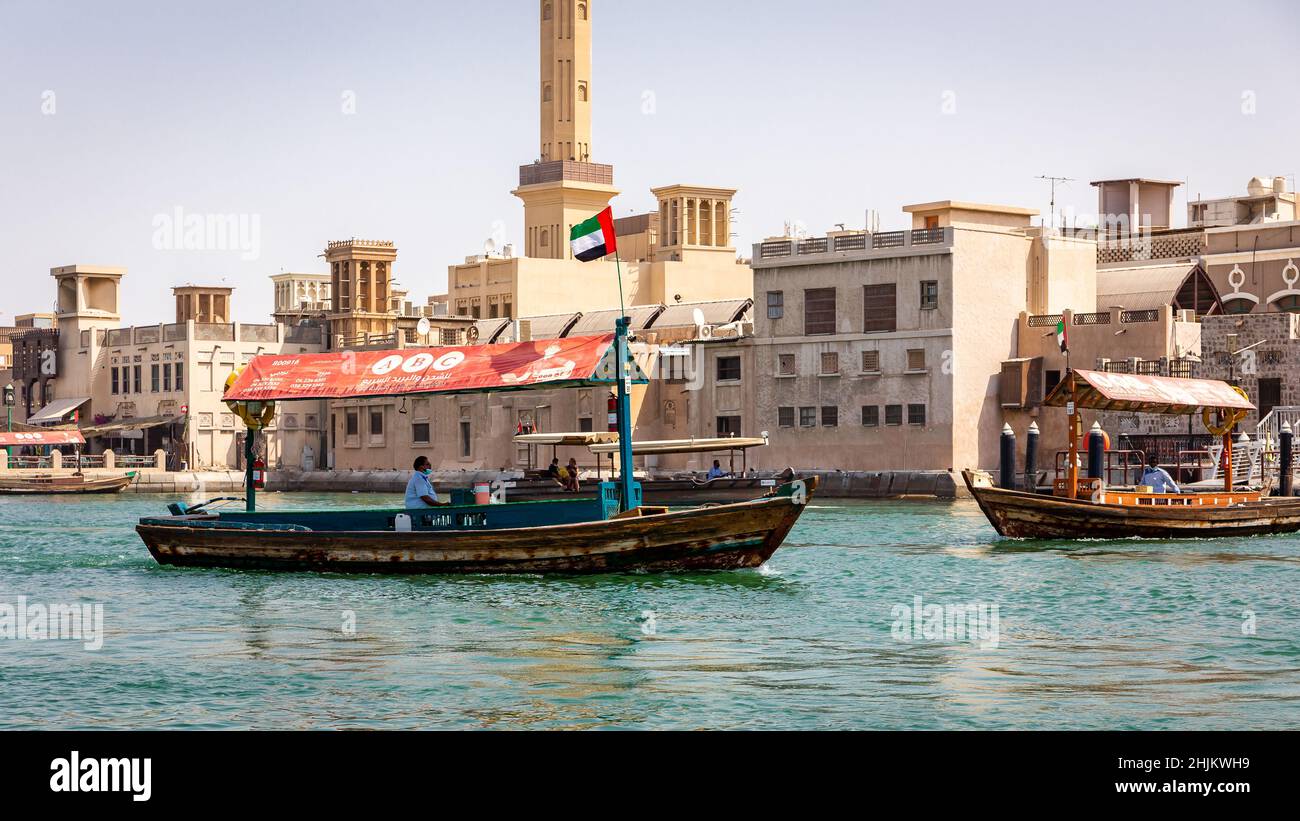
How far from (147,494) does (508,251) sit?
25331mm

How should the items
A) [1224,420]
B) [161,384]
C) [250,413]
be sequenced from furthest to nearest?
[161,384]
[1224,420]
[250,413]

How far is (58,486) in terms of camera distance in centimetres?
6631

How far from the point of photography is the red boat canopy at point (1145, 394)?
33.1 m

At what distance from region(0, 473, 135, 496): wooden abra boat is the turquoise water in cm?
3907

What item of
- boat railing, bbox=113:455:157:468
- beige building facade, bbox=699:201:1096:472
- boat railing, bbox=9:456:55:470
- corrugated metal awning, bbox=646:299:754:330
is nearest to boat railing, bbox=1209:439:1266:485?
beige building facade, bbox=699:201:1096:472

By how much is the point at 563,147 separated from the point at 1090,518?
200ft

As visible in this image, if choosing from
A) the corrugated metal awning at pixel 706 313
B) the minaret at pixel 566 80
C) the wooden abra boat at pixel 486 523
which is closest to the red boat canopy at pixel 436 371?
the wooden abra boat at pixel 486 523

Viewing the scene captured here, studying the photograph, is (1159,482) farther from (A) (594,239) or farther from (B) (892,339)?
(B) (892,339)

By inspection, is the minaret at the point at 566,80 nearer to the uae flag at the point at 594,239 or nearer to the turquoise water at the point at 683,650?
the turquoise water at the point at 683,650

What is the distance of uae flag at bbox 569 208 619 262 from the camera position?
24125 mm

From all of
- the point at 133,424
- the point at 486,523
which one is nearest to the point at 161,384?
the point at 133,424

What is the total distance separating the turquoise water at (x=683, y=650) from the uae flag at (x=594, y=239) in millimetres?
4722
